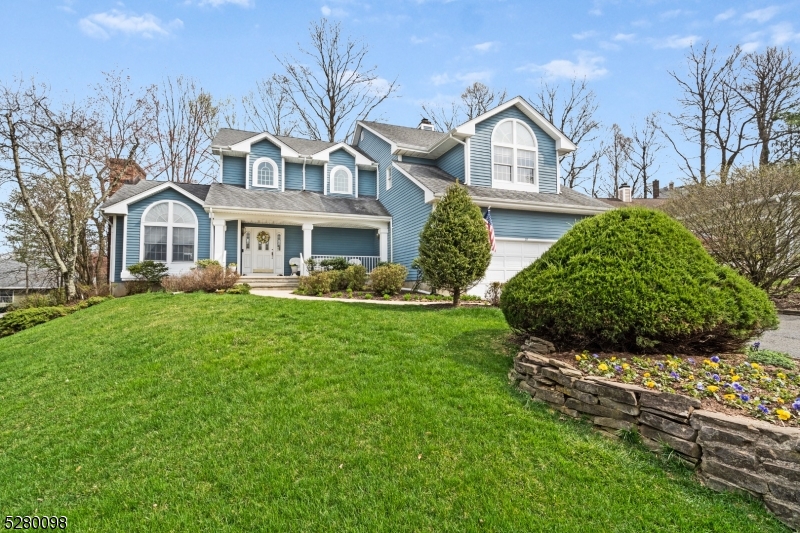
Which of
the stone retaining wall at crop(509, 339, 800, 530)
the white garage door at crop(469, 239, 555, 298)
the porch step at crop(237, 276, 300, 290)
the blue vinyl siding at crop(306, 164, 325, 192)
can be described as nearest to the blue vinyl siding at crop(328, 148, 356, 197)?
Answer: the blue vinyl siding at crop(306, 164, 325, 192)

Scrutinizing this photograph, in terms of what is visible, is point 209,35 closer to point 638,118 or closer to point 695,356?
point 695,356

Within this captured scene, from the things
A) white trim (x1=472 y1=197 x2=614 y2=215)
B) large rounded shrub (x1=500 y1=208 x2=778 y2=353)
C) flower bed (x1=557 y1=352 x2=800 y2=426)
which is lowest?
flower bed (x1=557 y1=352 x2=800 y2=426)

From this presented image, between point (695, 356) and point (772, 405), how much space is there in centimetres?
122

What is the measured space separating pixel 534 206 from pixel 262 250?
10.7 metres

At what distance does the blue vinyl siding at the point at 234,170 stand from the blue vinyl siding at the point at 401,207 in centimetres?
574

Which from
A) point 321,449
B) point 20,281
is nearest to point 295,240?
point 321,449

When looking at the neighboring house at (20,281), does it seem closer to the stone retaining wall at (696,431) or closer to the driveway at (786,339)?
the stone retaining wall at (696,431)

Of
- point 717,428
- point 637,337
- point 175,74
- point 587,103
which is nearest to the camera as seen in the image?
point 717,428

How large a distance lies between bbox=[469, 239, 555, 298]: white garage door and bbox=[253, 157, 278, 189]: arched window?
9.95 metres

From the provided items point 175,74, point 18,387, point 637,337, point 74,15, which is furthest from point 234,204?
point 175,74

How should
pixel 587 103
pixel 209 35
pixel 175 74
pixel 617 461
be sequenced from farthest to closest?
1. pixel 587 103
2. pixel 175 74
3. pixel 209 35
4. pixel 617 461

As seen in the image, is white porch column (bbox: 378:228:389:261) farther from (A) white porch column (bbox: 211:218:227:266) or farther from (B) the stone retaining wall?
(B) the stone retaining wall

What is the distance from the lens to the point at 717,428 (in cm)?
276

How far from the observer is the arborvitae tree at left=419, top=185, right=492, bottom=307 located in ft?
28.0
